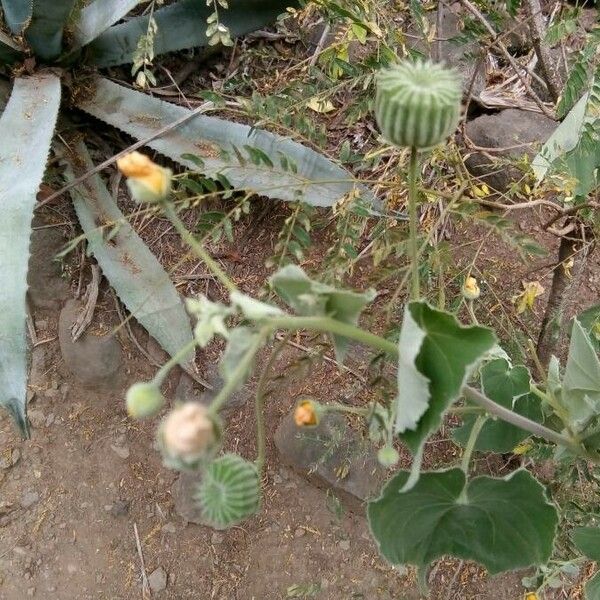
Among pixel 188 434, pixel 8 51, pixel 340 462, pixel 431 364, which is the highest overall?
pixel 188 434

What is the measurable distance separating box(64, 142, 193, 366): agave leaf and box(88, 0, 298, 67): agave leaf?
1.40ft

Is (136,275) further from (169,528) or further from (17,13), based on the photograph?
(17,13)

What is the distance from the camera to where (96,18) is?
6.55 ft

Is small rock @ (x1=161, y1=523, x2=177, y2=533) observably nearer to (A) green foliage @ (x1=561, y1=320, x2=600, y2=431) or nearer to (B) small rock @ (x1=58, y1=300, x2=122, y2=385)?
(B) small rock @ (x1=58, y1=300, x2=122, y2=385)

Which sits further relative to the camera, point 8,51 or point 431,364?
point 8,51

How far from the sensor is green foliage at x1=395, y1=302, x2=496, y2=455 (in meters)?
0.73

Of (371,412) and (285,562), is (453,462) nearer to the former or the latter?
(285,562)

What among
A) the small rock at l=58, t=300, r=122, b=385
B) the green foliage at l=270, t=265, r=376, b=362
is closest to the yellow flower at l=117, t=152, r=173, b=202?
the green foliage at l=270, t=265, r=376, b=362

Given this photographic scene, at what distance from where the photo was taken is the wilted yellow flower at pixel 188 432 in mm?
619

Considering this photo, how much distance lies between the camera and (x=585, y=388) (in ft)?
3.58

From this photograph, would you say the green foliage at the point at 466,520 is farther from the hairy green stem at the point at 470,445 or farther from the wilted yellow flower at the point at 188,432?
the wilted yellow flower at the point at 188,432

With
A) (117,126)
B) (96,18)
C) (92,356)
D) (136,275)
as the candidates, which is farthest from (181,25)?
(92,356)

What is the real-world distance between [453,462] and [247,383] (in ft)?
1.87

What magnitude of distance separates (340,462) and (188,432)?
1215mm
